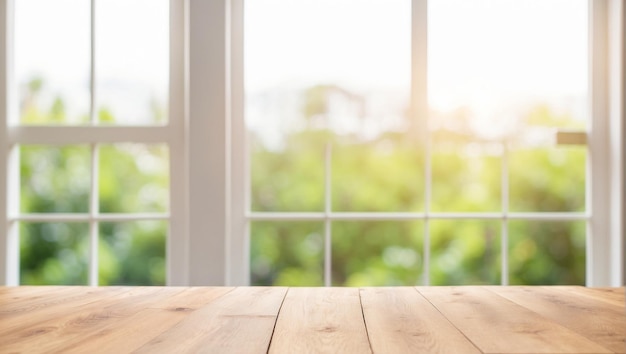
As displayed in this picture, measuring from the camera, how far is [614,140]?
212 cm

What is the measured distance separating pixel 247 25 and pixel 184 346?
1466 mm

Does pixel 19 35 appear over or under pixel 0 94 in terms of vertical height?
over

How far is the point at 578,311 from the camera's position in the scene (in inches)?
48.8

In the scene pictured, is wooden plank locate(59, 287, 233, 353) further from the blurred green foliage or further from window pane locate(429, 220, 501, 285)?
window pane locate(429, 220, 501, 285)

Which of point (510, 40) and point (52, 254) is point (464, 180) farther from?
point (52, 254)

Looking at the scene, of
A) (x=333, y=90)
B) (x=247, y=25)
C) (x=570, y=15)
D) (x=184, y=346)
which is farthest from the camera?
(x=333, y=90)

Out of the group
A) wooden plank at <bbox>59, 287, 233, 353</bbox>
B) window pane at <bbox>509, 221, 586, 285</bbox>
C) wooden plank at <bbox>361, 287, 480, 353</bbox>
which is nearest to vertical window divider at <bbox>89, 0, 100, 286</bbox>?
wooden plank at <bbox>59, 287, 233, 353</bbox>

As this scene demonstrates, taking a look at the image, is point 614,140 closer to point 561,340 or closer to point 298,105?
point 561,340

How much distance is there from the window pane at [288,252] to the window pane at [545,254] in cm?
220

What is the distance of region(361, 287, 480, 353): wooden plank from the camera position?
94cm

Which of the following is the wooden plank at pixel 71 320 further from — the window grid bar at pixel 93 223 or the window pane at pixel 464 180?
the window pane at pixel 464 180

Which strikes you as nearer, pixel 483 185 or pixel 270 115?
pixel 270 115

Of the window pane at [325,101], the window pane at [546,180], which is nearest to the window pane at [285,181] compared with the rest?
the window pane at [325,101]

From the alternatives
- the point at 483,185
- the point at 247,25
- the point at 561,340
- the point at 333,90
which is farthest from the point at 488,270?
the point at 561,340
